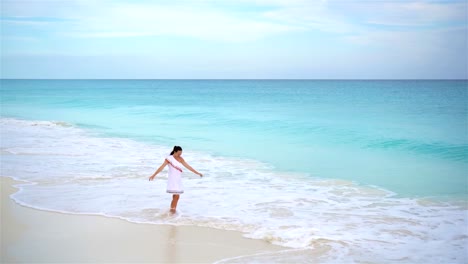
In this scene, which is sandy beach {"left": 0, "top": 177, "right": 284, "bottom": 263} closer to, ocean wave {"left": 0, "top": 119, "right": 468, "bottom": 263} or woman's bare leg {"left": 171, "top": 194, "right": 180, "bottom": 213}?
ocean wave {"left": 0, "top": 119, "right": 468, "bottom": 263}

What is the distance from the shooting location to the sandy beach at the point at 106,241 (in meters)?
6.15

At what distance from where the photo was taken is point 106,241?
22.1ft

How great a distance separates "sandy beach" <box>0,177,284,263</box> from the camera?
20.2 ft

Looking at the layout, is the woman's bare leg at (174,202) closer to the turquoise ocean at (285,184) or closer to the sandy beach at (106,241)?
the turquoise ocean at (285,184)

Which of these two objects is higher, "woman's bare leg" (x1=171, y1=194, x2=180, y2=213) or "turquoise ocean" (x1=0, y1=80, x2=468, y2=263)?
"woman's bare leg" (x1=171, y1=194, x2=180, y2=213)

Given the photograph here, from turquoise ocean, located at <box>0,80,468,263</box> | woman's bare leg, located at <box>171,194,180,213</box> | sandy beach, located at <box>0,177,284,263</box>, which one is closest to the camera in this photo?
sandy beach, located at <box>0,177,284,263</box>

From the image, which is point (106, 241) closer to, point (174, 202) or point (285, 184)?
point (174, 202)

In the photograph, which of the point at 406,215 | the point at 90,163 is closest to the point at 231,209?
the point at 406,215

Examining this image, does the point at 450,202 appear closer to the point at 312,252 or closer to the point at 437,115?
the point at 312,252

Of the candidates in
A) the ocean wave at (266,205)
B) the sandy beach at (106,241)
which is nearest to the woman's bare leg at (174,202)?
the ocean wave at (266,205)

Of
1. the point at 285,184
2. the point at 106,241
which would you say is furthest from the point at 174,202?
the point at 285,184

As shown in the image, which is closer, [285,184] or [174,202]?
[174,202]

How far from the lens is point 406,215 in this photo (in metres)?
8.60

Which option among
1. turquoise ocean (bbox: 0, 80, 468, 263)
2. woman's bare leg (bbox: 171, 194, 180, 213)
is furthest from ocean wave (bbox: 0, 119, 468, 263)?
woman's bare leg (bbox: 171, 194, 180, 213)
